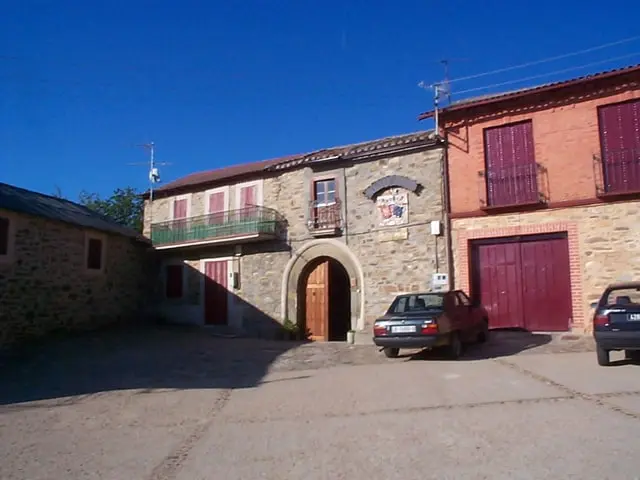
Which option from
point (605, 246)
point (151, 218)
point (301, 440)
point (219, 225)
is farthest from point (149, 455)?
point (151, 218)

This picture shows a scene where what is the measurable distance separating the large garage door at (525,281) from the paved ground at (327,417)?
1.99 meters

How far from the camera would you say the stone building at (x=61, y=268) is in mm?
14688

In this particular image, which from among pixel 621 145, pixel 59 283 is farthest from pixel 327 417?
pixel 59 283

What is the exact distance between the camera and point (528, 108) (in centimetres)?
1451

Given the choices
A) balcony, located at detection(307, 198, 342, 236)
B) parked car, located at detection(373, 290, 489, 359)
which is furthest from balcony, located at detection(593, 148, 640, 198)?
balcony, located at detection(307, 198, 342, 236)

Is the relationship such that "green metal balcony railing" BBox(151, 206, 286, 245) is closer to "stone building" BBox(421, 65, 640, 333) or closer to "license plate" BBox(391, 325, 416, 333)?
"stone building" BBox(421, 65, 640, 333)

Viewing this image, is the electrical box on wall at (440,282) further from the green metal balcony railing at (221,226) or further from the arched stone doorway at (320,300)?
the green metal balcony railing at (221,226)

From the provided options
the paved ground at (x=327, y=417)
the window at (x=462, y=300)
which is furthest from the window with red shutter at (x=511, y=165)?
the paved ground at (x=327, y=417)

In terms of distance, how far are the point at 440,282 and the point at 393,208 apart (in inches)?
108

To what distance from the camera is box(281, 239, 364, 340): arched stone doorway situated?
16.9 metres

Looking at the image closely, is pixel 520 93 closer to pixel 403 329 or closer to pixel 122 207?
pixel 403 329

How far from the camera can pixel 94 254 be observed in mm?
18094

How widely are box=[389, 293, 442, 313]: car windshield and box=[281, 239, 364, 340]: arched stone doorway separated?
459 centimetres

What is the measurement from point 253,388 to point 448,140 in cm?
972
